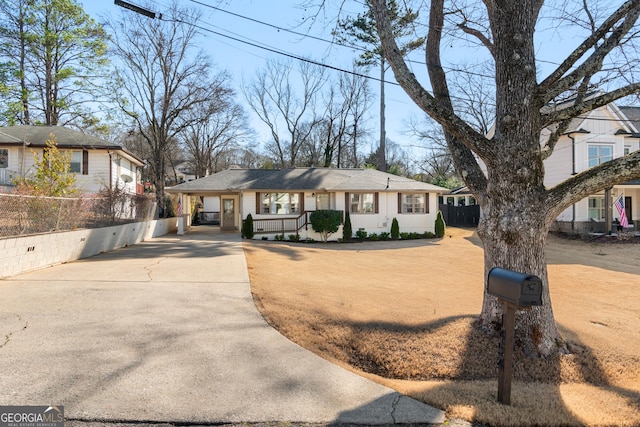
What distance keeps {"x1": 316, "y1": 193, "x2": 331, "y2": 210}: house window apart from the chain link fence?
34.2ft

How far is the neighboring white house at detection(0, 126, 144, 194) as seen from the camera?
2031 cm

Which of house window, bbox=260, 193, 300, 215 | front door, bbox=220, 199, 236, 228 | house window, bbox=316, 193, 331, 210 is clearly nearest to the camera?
house window, bbox=260, 193, 300, 215

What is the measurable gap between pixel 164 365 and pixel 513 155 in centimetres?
497

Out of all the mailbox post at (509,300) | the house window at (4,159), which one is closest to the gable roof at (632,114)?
the mailbox post at (509,300)

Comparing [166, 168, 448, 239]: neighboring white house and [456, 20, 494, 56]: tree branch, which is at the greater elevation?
[456, 20, 494, 56]: tree branch

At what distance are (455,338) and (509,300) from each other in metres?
1.98

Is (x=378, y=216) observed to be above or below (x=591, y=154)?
below

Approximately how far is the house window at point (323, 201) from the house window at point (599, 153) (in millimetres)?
15811

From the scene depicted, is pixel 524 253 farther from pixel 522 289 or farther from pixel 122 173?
pixel 122 173

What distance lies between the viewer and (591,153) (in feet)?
70.6

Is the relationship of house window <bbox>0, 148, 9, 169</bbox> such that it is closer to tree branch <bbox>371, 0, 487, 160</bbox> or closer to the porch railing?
the porch railing

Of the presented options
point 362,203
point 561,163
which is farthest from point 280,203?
point 561,163

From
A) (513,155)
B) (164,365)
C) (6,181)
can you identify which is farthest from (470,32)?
(6,181)

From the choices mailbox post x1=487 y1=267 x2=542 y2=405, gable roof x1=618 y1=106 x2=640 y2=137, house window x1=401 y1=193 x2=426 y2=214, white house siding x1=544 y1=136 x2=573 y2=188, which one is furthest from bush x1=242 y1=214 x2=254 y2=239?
gable roof x1=618 y1=106 x2=640 y2=137
